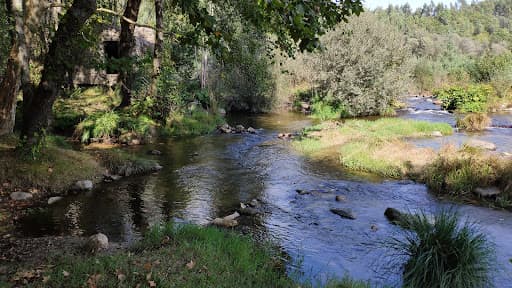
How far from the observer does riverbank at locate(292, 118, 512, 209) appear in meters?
12.0

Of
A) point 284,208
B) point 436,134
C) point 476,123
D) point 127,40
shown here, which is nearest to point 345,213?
point 284,208

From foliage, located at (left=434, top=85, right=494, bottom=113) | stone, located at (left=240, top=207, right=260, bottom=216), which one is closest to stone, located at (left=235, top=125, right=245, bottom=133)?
stone, located at (left=240, top=207, right=260, bottom=216)

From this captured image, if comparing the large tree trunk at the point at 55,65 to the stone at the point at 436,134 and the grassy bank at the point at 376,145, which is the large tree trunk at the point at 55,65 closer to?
the grassy bank at the point at 376,145

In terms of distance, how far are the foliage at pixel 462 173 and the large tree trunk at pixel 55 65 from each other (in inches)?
413

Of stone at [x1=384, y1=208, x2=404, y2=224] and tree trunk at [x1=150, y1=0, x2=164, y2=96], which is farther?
tree trunk at [x1=150, y1=0, x2=164, y2=96]

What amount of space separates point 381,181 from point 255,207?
16.6 ft

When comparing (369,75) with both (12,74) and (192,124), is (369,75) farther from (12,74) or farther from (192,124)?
(12,74)

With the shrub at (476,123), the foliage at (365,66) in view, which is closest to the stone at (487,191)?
the shrub at (476,123)

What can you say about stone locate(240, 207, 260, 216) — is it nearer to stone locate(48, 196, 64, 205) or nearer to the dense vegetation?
stone locate(48, 196, 64, 205)

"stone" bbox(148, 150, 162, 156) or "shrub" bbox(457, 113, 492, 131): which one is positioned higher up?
"shrub" bbox(457, 113, 492, 131)

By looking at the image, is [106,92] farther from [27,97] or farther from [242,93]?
[27,97]

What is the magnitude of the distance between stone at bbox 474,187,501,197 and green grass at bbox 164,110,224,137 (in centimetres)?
1442

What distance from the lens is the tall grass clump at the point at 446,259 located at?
6246 mm

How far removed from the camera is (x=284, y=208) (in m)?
10.8
